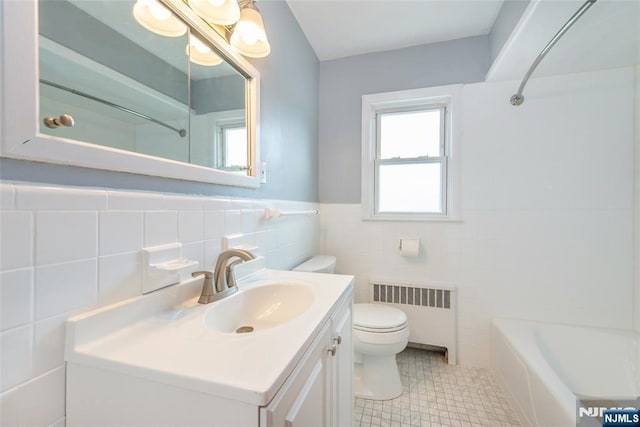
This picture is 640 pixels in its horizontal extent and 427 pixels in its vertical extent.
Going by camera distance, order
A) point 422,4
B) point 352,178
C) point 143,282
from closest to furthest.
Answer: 1. point 143,282
2. point 422,4
3. point 352,178

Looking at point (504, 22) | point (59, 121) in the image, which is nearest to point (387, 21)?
point (504, 22)

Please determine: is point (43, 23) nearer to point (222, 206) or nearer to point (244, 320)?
point (222, 206)

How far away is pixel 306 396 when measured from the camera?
60 cm

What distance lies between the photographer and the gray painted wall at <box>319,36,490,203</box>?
6.11ft

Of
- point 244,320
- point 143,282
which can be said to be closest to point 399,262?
point 244,320

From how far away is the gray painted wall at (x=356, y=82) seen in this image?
1.86 m

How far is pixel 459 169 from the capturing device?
184 cm

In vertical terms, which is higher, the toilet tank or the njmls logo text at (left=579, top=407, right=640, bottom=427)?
the toilet tank

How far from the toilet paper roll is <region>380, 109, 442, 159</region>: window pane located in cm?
69

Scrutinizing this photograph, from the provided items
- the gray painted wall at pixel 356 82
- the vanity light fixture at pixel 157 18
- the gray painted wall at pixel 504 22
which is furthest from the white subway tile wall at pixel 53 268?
the gray painted wall at pixel 504 22

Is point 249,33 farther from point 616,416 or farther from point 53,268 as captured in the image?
point 616,416

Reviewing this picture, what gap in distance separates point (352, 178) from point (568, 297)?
5.44 ft
